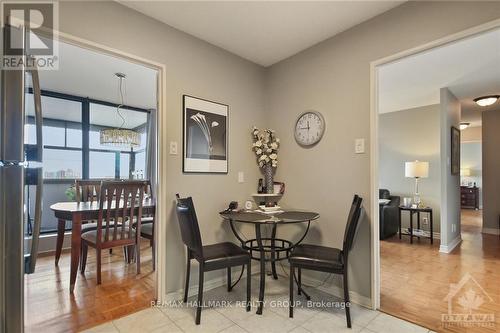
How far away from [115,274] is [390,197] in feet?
15.4

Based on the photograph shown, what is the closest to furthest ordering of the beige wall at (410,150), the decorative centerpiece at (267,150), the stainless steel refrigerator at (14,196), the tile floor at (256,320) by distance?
1. the stainless steel refrigerator at (14,196)
2. the tile floor at (256,320)
3. the decorative centerpiece at (267,150)
4. the beige wall at (410,150)

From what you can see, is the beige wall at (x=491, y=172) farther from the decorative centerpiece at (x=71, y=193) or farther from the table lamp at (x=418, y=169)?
the decorative centerpiece at (x=71, y=193)

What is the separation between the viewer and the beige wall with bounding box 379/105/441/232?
15.2 feet

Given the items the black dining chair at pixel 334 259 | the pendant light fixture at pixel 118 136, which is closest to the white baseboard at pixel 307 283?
the black dining chair at pixel 334 259

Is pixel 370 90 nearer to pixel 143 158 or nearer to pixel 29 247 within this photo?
pixel 29 247

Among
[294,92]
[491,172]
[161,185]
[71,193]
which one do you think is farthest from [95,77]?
[491,172]

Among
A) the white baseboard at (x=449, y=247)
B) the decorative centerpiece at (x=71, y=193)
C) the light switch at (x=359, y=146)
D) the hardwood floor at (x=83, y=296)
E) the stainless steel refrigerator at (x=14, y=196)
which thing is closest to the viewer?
the stainless steel refrigerator at (x=14, y=196)

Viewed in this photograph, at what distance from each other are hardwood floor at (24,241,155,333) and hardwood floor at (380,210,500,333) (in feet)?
7.29

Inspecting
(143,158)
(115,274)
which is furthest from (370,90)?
(143,158)

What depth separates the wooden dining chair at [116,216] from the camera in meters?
2.66

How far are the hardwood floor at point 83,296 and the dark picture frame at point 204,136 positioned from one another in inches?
50.4

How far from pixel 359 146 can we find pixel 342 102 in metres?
0.45

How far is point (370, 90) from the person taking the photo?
7.06 feet

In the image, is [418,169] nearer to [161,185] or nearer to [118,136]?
[161,185]
